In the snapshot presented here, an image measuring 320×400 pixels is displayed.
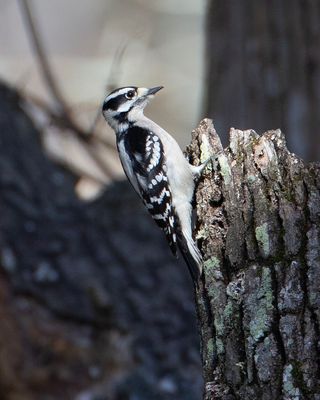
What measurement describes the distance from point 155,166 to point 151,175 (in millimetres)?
58

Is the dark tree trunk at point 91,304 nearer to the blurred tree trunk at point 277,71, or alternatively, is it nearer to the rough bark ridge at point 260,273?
the blurred tree trunk at point 277,71

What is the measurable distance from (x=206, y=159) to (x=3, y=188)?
10.3ft

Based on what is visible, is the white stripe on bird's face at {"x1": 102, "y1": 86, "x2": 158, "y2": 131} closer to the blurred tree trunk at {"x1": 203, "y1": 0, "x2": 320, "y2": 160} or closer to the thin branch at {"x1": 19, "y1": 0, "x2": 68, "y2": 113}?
the blurred tree trunk at {"x1": 203, "y1": 0, "x2": 320, "y2": 160}

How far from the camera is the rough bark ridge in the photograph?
348 centimetres

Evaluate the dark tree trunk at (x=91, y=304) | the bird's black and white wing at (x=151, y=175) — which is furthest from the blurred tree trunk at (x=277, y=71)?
the bird's black and white wing at (x=151, y=175)

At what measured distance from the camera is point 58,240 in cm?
695

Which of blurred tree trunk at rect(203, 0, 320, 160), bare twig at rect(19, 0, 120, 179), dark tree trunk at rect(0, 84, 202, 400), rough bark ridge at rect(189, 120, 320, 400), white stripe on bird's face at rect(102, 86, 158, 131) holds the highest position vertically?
bare twig at rect(19, 0, 120, 179)

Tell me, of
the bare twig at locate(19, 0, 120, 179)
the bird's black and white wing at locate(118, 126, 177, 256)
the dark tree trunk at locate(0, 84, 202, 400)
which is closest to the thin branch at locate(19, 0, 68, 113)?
the bare twig at locate(19, 0, 120, 179)

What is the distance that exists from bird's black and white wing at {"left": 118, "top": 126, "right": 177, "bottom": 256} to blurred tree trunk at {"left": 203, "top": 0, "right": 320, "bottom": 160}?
137 cm

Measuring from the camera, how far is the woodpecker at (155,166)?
5156 mm

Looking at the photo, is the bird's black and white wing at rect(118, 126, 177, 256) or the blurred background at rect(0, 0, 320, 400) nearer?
the bird's black and white wing at rect(118, 126, 177, 256)

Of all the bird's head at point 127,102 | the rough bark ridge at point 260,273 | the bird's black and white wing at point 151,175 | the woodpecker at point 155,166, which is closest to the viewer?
the rough bark ridge at point 260,273

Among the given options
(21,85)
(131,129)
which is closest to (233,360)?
(131,129)

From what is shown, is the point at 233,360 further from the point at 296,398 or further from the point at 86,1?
the point at 86,1
